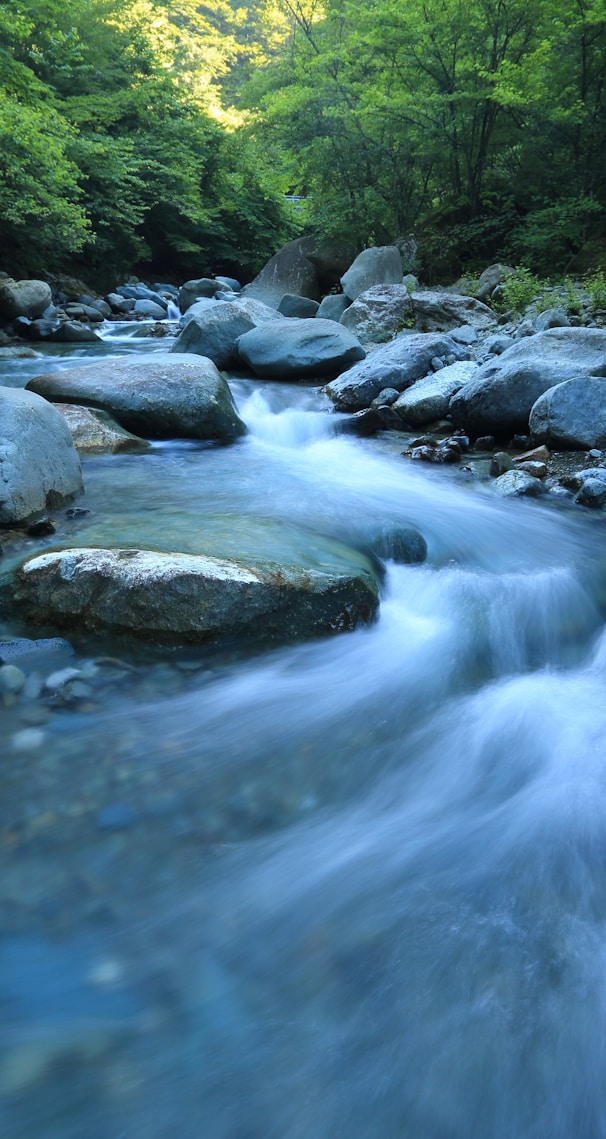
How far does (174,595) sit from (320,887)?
145 centimetres

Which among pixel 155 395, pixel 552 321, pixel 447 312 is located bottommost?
pixel 155 395

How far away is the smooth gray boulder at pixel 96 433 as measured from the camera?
596 centimetres

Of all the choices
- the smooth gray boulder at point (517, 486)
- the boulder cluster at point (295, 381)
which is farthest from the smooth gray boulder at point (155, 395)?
the smooth gray boulder at point (517, 486)

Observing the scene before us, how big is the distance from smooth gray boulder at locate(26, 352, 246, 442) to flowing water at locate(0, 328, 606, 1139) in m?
2.95

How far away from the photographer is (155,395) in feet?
21.5

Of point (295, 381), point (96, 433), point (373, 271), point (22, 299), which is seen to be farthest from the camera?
point (373, 271)

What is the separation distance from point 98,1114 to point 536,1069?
900mm

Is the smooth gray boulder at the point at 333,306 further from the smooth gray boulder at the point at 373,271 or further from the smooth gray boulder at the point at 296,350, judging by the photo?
the smooth gray boulder at the point at 296,350

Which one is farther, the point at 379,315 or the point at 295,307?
the point at 295,307

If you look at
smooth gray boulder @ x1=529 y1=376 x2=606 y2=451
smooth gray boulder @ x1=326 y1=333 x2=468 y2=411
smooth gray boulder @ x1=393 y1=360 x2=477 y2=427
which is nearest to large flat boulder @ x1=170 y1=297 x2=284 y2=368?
smooth gray boulder @ x1=326 y1=333 x2=468 y2=411

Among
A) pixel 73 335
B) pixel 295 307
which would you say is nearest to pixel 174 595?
pixel 73 335

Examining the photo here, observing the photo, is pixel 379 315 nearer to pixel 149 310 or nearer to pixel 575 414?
pixel 575 414

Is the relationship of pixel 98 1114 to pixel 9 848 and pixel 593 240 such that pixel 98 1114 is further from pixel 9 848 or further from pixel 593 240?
pixel 593 240

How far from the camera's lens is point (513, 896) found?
6.48ft
